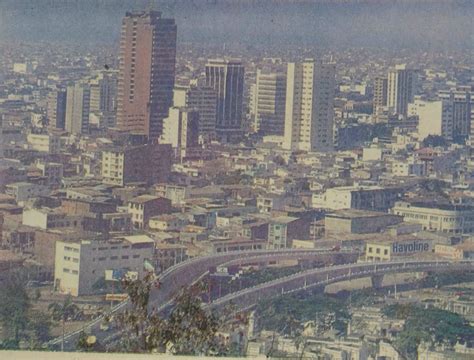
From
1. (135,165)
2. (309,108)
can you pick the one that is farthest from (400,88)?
(135,165)

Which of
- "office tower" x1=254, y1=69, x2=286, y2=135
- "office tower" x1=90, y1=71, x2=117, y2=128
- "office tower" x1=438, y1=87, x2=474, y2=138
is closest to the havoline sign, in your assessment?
"office tower" x1=438, y1=87, x2=474, y2=138

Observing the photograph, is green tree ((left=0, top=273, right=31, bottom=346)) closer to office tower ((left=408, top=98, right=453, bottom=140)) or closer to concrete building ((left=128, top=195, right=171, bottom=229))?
concrete building ((left=128, top=195, right=171, bottom=229))

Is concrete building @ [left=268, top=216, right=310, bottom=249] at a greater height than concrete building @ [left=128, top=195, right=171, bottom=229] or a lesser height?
lesser

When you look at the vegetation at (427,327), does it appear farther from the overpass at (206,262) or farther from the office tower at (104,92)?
the office tower at (104,92)

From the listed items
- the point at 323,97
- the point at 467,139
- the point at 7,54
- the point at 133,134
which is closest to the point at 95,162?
the point at 133,134

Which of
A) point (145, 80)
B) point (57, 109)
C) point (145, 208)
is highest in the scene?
point (145, 80)

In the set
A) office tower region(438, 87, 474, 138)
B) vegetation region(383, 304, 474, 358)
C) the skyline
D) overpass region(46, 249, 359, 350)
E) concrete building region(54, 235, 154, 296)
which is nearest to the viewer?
overpass region(46, 249, 359, 350)

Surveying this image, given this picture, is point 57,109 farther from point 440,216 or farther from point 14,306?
point 440,216
